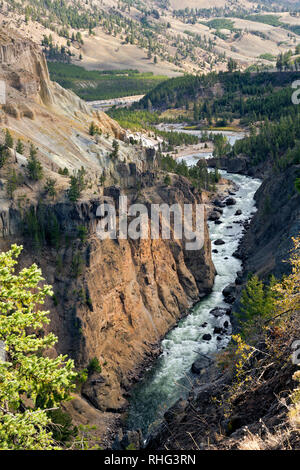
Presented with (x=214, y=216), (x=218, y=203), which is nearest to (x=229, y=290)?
(x=214, y=216)

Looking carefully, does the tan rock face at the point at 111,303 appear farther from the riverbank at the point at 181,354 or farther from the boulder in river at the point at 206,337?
the boulder in river at the point at 206,337

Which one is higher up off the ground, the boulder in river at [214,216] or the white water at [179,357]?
the boulder in river at [214,216]

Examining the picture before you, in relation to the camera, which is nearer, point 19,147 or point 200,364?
point 200,364

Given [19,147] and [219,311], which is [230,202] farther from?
[19,147]

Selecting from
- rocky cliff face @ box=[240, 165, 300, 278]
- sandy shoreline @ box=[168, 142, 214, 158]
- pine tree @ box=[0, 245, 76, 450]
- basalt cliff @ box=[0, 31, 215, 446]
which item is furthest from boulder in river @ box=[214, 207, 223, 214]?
pine tree @ box=[0, 245, 76, 450]

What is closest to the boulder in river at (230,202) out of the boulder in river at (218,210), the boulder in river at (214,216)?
the boulder in river at (218,210)

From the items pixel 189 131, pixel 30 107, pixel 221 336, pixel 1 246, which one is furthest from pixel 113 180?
pixel 189 131

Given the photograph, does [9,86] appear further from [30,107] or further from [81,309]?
[81,309]

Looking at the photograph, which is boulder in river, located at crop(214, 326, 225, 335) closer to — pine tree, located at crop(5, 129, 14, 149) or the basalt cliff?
the basalt cliff
